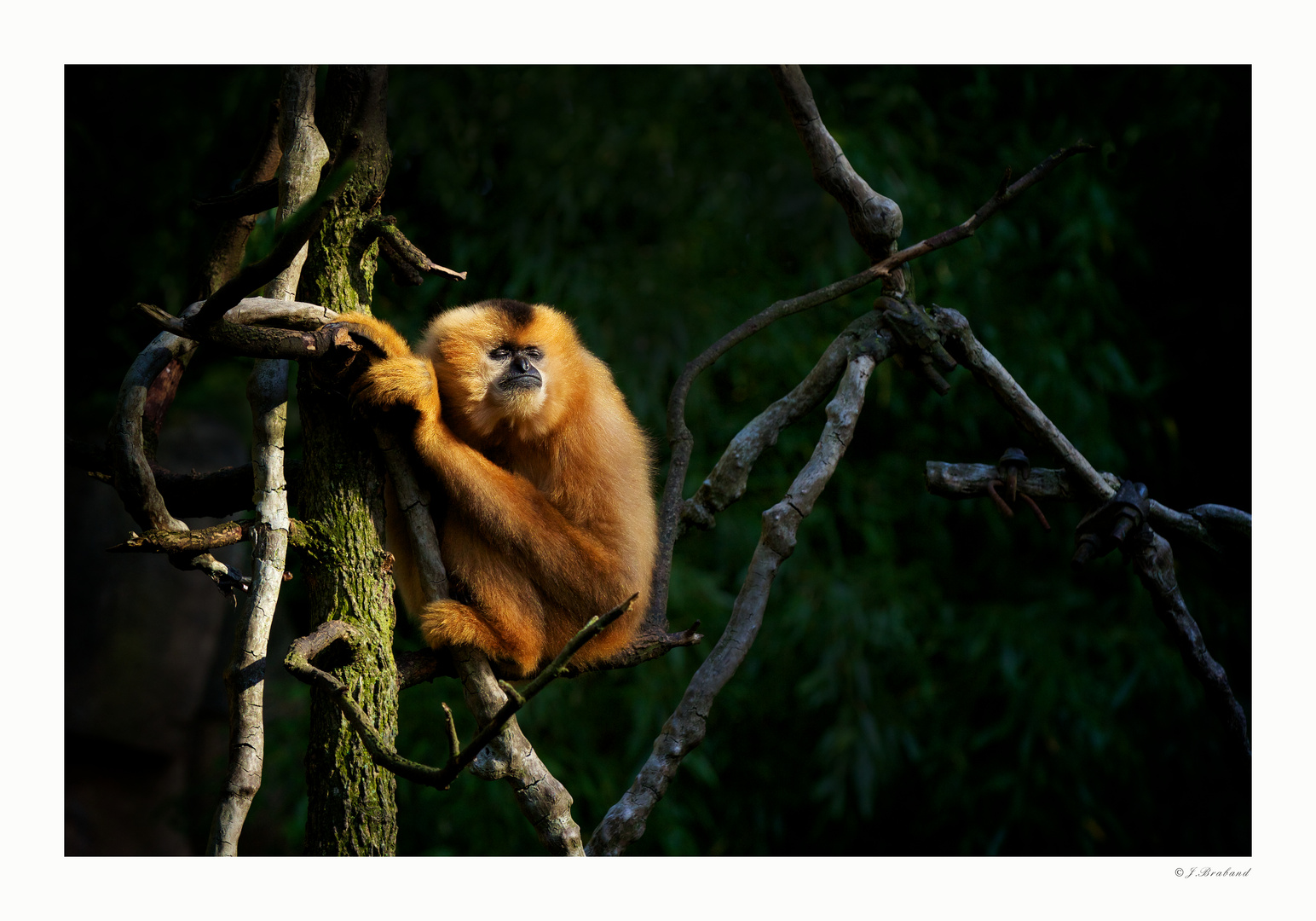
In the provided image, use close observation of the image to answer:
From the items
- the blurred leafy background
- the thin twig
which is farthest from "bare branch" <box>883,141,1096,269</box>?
the blurred leafy background

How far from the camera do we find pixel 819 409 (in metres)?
4.40

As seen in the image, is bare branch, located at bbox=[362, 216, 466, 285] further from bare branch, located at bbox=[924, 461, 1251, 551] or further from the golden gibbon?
bare branch, located at bbox=[924, 461, 1251, 551]

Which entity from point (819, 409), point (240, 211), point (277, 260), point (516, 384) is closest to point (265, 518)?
point (277, 260)

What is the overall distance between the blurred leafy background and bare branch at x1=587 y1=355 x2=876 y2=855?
2.19m

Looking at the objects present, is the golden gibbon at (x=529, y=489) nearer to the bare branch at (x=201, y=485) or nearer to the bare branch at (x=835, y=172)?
the bare branch at (x=201, y=485)

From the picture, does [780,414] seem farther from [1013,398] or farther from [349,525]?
[349,525]

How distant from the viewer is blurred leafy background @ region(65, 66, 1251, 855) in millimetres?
3592

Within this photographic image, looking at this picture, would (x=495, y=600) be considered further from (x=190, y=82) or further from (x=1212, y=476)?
(x=190, y=82)

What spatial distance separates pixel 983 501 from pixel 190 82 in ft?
11.0

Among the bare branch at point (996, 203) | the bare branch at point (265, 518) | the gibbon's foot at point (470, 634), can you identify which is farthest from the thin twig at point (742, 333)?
the bare branch at point (265, 518)

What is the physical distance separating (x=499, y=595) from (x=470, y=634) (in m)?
0.25

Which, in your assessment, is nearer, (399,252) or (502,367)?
(399,252)

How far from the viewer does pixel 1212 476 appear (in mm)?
2854

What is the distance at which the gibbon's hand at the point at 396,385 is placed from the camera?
1360 mm
